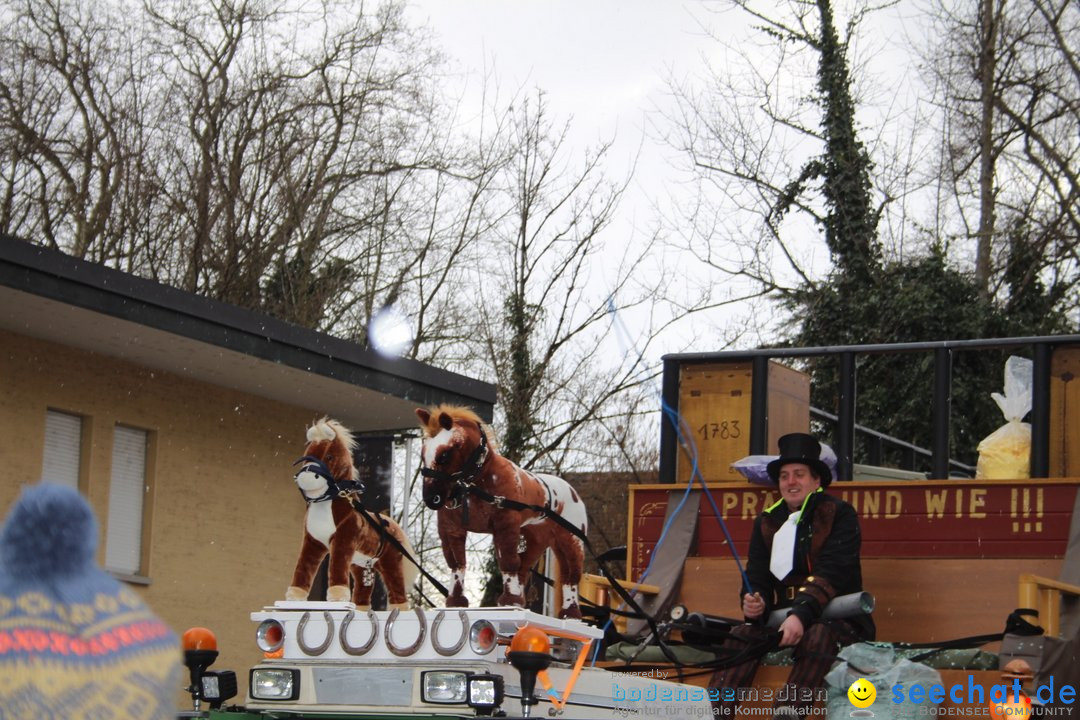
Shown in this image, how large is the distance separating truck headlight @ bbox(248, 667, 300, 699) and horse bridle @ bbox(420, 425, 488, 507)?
948 millimetres

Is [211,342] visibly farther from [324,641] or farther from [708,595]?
[324,641]

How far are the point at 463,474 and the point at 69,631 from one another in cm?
339

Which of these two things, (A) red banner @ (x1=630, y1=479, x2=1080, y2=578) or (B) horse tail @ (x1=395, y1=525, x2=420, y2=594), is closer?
(B) horse tail @ (x1=395, y1=525, x2=420, y2=594)

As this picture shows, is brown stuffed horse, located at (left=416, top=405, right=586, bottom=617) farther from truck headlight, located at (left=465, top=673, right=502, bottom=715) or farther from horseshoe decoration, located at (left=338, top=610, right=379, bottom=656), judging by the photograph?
truck headlight, located at (left=465, top=673, right=502, bottom=715)

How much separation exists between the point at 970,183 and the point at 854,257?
3.76 m

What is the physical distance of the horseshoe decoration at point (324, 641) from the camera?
6367mm

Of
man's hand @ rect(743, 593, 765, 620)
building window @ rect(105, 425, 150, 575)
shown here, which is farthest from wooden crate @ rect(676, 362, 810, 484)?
building window @ rect(105, 425, 150, 575)

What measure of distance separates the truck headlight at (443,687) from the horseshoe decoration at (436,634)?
13 centimetres

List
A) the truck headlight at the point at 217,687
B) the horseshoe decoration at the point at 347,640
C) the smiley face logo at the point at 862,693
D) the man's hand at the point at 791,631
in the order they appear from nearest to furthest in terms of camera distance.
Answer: the horseshoe decoration at the point at 347,640 < the truck headlight at the point at 217,687 < the smiley face logo at the point at 862,693 < the man's hand at the point at 791,631

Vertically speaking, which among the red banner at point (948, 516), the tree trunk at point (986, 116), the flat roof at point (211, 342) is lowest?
the red banner at point (948, 516)

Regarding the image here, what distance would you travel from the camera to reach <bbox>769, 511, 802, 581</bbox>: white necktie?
778 centimetres

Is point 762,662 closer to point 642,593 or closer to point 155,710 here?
point 642,593

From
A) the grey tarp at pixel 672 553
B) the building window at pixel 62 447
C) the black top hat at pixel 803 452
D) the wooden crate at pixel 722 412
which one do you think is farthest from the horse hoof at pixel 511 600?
the building window at pixel 62 447

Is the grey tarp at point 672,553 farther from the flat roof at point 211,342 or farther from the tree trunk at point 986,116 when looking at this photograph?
the tree trunk at point 986,116
